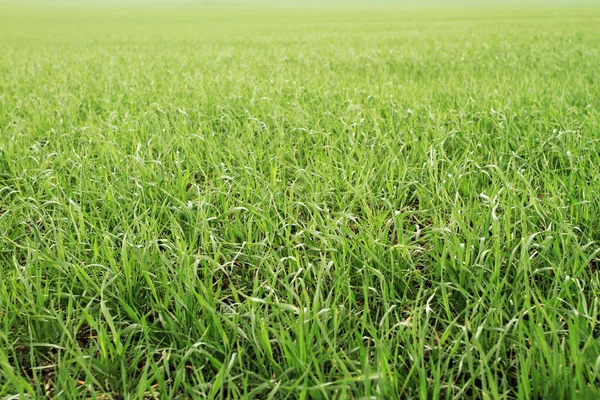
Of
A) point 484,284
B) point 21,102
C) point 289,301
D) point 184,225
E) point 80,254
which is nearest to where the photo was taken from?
point 289,301

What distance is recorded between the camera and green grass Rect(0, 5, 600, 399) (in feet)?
4.64

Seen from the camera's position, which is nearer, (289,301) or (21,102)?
(289,301)

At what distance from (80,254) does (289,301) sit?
0.90 m

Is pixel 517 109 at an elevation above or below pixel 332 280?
above

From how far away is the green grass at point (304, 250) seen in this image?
1.42 m

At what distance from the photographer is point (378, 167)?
288 centimetres

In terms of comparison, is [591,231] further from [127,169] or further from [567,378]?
[127,169]

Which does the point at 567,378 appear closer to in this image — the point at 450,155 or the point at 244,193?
the point at 244,193

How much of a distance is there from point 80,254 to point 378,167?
1671 mm

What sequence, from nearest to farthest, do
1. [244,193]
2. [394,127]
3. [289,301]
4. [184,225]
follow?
1. [289,301]
2. [184,225]
3. [244,193]
4. [394,127]

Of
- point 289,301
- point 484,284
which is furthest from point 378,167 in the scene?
point 289,301

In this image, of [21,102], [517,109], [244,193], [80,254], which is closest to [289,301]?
[80,254]

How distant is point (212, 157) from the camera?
9.89 feet

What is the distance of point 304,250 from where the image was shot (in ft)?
6.44
